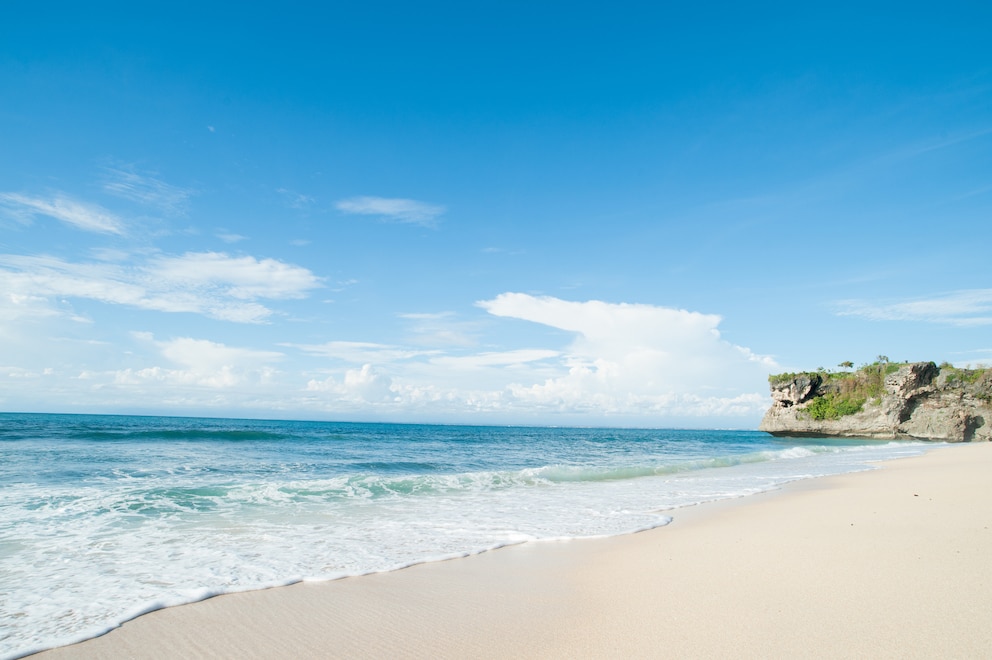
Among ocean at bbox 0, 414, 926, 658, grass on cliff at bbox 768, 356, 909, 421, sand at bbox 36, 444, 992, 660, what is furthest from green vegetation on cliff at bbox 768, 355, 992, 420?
sand at bbox 36, 444, 992, 660

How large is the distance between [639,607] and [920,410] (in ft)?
215

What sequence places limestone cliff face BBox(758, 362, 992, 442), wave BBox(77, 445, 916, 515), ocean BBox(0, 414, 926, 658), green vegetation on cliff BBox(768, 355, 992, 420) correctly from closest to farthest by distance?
ocean BBox(0, 414, 926, 658), wave BBox(77, 445, 916, 515), limestone cliff face BBox(758, 362, 992, 442), green vegetation on cliff BBox(768, 355, 992, 420)

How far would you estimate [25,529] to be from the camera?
786cm

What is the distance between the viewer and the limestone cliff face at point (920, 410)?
49.6 m

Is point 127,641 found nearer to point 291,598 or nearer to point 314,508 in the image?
point 291,598

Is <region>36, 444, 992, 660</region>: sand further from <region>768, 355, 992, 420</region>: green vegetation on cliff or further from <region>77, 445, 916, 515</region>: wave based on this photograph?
<region>768, 355, 992, 420</region>: green vegetation on cliff

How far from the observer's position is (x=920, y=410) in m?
53.2

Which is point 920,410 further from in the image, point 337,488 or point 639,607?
point 639,607

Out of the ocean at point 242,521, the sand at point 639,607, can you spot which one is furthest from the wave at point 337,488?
the sand at point 639,607

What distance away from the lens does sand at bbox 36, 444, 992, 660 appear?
11.9ft

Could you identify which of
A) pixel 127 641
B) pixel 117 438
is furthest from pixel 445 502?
pixel 117 438

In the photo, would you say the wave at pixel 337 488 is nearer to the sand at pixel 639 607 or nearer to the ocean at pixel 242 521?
the ocean at pixel 242 521

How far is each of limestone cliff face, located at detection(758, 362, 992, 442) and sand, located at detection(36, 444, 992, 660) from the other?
58210 millimetres

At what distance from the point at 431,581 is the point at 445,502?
618cm
